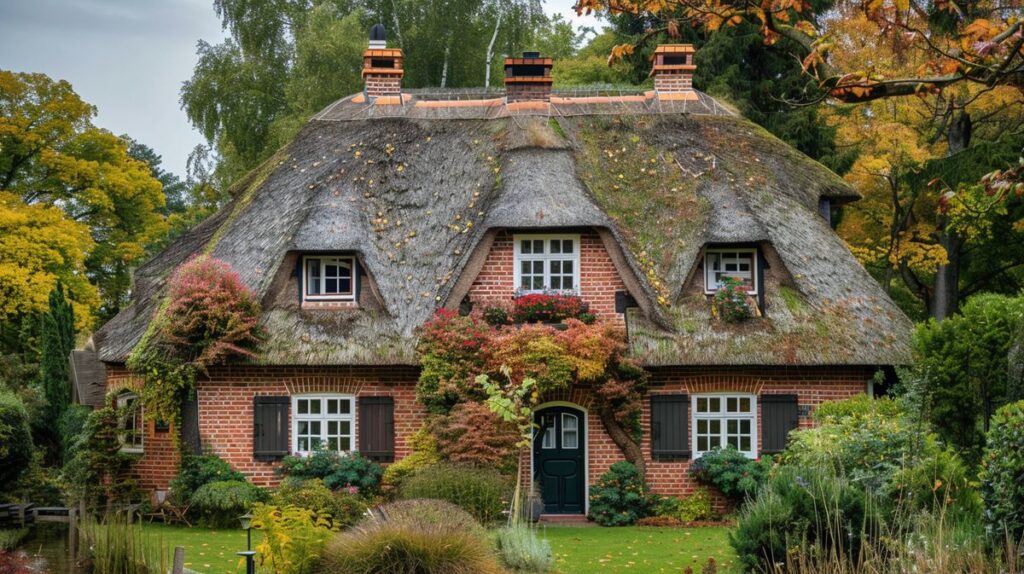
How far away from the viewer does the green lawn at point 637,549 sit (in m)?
14.6

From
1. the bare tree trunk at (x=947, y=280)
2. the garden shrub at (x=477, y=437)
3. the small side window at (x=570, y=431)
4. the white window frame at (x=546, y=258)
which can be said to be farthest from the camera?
the bare tree trunk at (x=947, y=280)

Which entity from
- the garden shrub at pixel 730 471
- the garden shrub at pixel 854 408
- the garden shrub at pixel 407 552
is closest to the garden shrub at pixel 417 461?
the garden shrub at pixel 730 471

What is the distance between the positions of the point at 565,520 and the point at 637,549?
12.9 ft

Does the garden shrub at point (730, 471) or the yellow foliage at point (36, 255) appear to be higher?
the yellow foliage at point (36, 255)

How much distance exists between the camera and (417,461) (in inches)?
794

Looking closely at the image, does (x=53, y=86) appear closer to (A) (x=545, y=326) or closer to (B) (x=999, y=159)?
(A) (x=545, y=326)

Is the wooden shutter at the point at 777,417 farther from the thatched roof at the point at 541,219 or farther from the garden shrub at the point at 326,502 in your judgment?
the garden shrub at the point at 326,502

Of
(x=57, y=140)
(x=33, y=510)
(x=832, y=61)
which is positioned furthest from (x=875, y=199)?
(x=57, y=140)

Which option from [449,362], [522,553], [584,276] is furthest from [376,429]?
[522,553]

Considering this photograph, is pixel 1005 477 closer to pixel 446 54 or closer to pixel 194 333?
pixel 194 333

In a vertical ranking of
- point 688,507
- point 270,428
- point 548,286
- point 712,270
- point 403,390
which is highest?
point 712,270

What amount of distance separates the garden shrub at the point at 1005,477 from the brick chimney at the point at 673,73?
14.6 m

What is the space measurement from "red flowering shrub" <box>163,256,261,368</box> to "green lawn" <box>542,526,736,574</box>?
5763 mm

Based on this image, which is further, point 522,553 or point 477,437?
point 477,437
